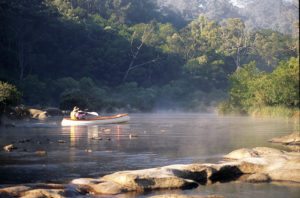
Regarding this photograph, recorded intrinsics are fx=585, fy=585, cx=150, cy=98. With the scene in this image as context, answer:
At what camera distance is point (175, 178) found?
1930cm

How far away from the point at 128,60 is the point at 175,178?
96.6m

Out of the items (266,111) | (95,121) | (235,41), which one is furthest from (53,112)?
(235,41)

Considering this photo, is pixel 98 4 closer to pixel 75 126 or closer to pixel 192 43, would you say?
pixel 192 43

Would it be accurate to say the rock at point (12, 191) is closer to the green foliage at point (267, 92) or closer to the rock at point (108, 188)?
the rock at point (108, 188)

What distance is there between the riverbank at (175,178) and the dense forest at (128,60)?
48394 mm

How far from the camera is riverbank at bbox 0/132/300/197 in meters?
18.2

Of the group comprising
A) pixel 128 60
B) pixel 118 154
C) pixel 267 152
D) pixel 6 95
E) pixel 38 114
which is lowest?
pixel 118 154

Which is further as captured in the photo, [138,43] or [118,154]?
[138,43]

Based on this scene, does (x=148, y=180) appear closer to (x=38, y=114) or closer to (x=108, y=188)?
(x=108, y=188)

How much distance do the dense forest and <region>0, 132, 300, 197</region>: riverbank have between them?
4839 cm

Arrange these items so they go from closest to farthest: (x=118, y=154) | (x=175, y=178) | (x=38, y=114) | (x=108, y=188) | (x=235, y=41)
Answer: (x=108, y=188)
(x=175, y=178)
(x=118, y=154)
(x=38, y=114)
(x=235, y=41)

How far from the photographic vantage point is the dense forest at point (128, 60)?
8356cm

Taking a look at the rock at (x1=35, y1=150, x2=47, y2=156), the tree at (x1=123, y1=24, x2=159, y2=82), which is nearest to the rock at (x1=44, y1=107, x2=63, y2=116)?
the tree at (x1=123, y1=24, x2=159, y2=82)

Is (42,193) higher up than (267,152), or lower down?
lower down
